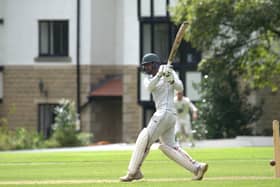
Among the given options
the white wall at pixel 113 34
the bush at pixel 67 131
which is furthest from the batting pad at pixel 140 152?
the white wall at pixel 113 34

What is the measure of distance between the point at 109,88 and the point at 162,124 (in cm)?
3303

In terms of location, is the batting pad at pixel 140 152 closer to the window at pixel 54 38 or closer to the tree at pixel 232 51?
the tree at pixel 232 51

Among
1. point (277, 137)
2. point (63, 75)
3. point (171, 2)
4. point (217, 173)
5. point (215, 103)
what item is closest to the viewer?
point (277, 137)

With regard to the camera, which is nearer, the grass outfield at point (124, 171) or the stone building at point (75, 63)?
the grass outfield at point (124, 171)

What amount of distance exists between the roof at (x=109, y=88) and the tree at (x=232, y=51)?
6308 millimetres

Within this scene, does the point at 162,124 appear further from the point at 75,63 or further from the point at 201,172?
the point at 75,63

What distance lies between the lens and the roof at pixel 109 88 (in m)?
50.3

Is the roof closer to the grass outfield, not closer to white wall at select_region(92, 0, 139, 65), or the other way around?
white wall at select_region(92, 0, 139, 65)

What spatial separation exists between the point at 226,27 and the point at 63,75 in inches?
511

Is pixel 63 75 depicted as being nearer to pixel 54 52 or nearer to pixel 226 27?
pixel 54 52

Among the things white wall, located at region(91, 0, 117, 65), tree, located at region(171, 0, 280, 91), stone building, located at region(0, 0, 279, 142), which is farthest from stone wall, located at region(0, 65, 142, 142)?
tree, located at region(171, 0, 280, 91)

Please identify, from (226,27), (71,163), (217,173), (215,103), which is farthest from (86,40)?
(217,173)

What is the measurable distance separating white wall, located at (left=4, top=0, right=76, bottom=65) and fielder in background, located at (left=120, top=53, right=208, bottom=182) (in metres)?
32.7

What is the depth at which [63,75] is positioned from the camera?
51094 mm
